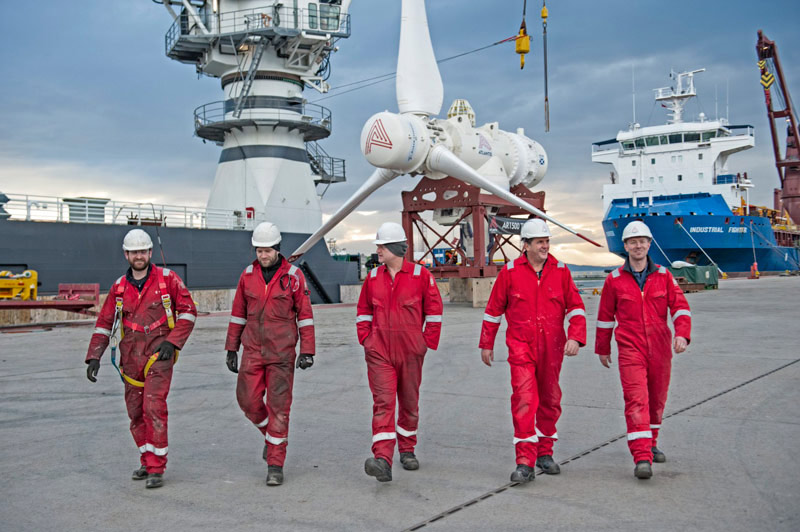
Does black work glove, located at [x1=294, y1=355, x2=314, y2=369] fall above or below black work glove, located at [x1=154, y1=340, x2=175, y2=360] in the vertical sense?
below

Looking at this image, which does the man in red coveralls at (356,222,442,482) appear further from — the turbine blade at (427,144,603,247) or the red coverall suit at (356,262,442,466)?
the turbine blade at (427,144,603,247)

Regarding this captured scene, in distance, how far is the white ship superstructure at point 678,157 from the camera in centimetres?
4847

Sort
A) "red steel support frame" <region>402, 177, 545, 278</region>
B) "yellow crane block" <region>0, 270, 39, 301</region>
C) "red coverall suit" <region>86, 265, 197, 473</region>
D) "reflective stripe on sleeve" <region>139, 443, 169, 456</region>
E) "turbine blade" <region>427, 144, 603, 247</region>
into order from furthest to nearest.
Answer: "red steel support frame" <region>402, 177, 545, 278</region>, "turbine blade" <region>427, 144, 603, 247</region>, "yellow crane block" <region>0, 270, 39, 301</region>, "red coverall suit" <region>86, 265, 197, 473</region>, "reflective stripe on sleeve" <region>139, 443, 169, 456</region>

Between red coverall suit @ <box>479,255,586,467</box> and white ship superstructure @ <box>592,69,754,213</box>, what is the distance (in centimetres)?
4487

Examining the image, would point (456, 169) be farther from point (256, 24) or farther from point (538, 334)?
point (538, 334)

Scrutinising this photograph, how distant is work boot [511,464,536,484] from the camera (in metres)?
4.68

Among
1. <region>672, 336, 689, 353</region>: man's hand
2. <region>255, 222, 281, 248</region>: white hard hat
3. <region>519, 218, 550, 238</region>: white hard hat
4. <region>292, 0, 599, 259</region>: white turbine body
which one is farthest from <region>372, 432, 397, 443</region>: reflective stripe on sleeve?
<region>292, 0, 599, 259</region>: white turbine body

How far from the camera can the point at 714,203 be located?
152 ft

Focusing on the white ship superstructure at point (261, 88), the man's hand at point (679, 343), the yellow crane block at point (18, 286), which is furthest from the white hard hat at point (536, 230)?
the white ship superstructure at point (261, 88)

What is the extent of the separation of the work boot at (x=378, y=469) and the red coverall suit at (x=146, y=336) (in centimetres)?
144

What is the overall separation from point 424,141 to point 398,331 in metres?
15.8

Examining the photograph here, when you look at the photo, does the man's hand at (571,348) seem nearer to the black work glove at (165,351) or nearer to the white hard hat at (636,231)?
the white hard hat at (636,231)

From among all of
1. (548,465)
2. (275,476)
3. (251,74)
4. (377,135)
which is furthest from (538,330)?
(251,74)

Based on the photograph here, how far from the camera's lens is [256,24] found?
2566cm
